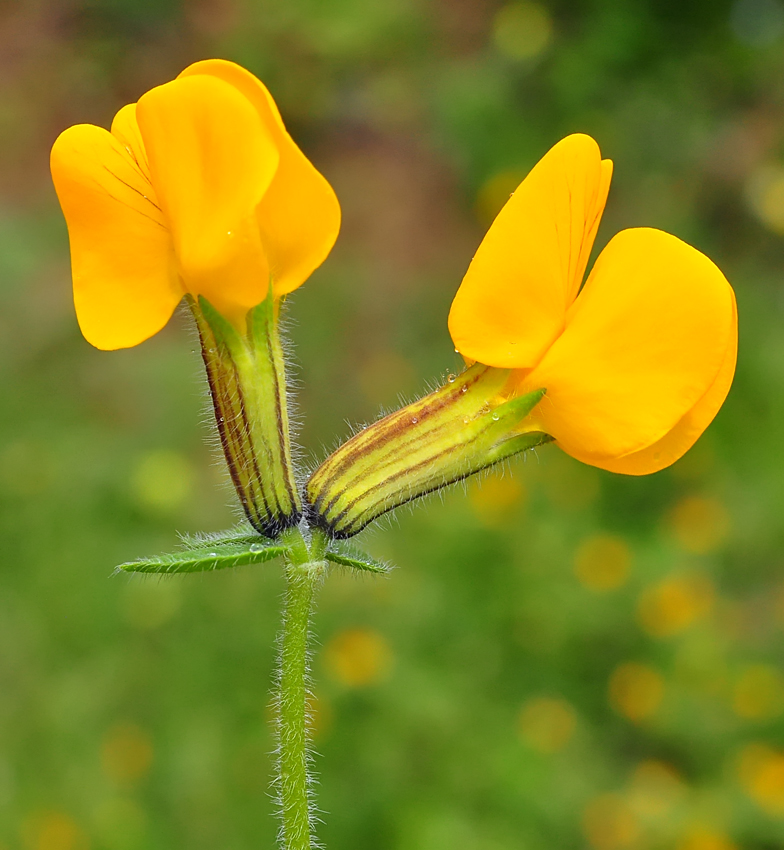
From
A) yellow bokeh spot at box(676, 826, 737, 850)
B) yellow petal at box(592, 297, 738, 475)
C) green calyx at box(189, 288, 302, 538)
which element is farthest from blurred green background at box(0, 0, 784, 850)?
yellow petal at box(592, 297, 738, 475)

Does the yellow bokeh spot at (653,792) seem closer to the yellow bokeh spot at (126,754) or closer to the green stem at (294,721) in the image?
the yellow bokeh spot at (126,754)

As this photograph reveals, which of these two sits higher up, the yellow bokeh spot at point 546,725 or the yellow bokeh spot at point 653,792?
the yellow bokeh spot at point 546,725

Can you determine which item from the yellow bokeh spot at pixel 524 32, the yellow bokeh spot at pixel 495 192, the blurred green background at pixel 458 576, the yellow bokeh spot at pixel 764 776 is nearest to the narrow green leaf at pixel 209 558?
the blurred green background at pixel 458 576

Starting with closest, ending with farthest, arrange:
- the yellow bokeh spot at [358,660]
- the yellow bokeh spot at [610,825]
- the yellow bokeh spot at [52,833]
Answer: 1. the yellow bokeh spot at [52,833]
2. the yellow bokeh spot at [610,825]
3. the yellow bokeh spot at [358,660]

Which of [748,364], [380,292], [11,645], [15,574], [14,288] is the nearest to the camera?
[11,645]

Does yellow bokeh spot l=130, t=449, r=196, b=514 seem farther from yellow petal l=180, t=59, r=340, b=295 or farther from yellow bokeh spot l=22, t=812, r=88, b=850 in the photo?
yellow petal l=180, t=59, r=340, b=295

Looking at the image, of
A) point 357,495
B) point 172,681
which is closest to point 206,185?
point 357,495

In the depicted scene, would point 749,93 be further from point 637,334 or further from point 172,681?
point 637,334
